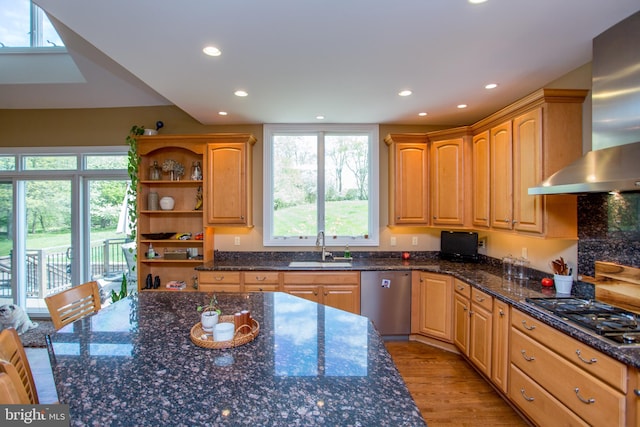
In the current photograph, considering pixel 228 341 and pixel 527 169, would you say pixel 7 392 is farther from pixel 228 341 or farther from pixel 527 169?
pixel 527 169

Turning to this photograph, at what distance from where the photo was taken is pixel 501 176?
9.34 feet

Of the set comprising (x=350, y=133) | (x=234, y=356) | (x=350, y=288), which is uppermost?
(x=350, y=133)

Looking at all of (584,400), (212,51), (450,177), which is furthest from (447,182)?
(212,51)

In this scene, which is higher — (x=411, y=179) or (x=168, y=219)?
Result: (x=411, y=179)

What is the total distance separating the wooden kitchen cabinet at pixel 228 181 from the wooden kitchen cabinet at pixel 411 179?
5.95 feet

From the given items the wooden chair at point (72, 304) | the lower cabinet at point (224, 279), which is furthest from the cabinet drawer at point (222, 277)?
the wooden chair at point (72, 304)

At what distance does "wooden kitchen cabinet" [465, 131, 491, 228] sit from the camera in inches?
121

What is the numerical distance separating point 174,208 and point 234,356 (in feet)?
10.3

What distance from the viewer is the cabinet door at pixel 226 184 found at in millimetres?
3643

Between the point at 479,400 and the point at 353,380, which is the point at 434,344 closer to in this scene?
the point at 479,400

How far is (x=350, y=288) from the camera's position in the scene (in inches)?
134

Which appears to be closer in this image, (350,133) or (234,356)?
(234,356)

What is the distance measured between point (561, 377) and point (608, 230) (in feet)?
3.54

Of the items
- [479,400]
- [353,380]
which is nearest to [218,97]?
[353,380]
